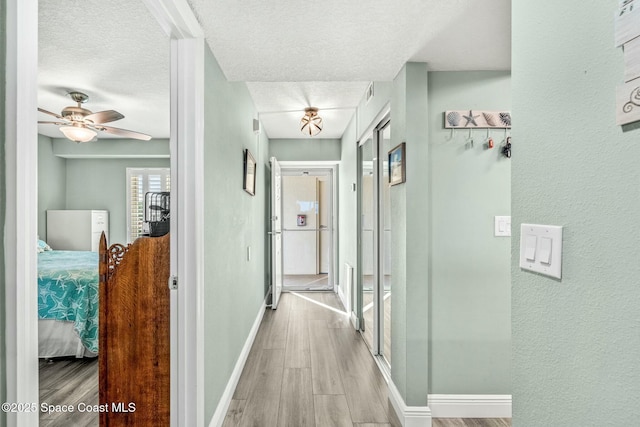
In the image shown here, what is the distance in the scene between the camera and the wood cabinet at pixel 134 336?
1709mm

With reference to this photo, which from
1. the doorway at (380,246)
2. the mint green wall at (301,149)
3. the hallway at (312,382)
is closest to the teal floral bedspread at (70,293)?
the hallway at (312,382)

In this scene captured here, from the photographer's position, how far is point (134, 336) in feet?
5.67

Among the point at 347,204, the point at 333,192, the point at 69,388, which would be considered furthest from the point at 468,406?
the point at 333,192

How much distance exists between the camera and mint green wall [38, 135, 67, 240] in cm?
159

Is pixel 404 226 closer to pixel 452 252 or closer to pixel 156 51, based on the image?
pixel 452 252

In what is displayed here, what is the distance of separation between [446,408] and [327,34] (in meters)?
2.36

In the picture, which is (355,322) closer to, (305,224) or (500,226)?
(500,226)

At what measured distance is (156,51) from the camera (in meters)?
2.15

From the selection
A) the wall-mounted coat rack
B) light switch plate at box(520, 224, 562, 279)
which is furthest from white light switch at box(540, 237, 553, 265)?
the wall-mounted coat rack

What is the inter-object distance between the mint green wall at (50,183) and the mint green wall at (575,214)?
1.84 meters

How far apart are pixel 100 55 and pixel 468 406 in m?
3.24

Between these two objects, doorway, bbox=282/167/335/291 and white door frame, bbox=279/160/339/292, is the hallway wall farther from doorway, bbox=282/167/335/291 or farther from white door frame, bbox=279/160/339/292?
doorway, bbox=282/167/335/291

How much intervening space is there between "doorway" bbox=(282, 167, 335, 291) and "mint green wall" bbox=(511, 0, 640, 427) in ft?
15.8

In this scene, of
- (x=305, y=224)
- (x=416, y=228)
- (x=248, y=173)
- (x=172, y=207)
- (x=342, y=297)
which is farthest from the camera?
(x=305, y=224)
